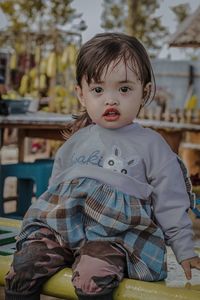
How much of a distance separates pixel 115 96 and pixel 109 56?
110 mm

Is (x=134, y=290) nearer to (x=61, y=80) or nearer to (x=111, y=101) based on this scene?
(x=111, y=101)

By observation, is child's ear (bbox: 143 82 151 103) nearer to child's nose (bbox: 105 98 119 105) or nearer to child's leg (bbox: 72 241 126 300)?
child's nose (bbox: 105 98 119 105)

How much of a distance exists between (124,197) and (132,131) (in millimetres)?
212

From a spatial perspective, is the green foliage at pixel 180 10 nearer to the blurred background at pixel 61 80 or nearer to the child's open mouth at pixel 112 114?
the blurred background at pixel 61 80

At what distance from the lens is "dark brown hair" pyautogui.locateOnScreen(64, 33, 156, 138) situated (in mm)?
1767

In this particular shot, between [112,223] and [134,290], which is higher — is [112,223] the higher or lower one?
the higher one

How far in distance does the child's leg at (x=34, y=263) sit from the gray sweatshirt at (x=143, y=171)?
187 mm

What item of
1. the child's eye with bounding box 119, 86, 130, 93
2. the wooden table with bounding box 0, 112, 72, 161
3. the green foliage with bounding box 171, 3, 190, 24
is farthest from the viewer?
the green foliage with bounding box 171, 3, 190, 24

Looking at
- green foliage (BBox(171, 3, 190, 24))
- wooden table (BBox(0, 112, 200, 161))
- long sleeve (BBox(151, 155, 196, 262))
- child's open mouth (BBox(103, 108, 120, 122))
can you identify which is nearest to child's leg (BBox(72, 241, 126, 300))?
long sleeve (BBox(151, 155, 196, 262))

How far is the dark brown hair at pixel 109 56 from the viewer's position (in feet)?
5.80

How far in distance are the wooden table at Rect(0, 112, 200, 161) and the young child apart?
258 centimetres

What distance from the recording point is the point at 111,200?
170 centimetres

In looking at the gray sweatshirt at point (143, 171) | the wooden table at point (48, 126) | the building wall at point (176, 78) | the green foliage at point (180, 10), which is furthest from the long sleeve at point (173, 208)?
the green foliage at point (180, 10)

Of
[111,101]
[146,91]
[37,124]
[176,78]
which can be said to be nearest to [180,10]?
[176,78]
